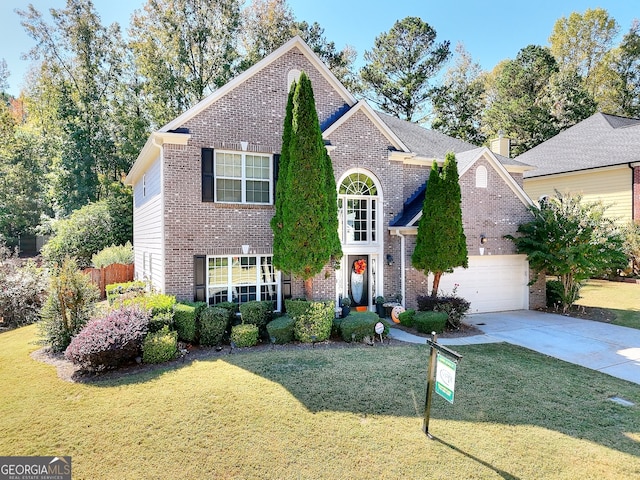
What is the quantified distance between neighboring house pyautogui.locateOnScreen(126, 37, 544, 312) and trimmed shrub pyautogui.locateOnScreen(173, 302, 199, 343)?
128cm

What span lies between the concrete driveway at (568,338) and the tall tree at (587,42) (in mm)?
31806

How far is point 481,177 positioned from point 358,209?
4825mm

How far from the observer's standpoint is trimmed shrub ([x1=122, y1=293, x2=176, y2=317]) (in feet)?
29.2

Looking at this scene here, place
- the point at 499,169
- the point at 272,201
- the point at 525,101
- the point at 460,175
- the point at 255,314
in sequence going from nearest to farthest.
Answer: the point at 255,314 → the point at 272,201 → the point at 460,175 → the point at 499,169 → the point at 525,101

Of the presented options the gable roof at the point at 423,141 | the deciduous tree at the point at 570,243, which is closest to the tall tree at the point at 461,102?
the gable roof at the point at 423,141

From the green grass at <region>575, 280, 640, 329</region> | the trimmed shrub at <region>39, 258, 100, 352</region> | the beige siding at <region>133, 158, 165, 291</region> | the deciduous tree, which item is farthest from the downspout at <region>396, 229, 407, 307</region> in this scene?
the trimmed shrub at <region>39, 258, 100, 352</region>

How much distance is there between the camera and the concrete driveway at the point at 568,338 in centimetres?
830

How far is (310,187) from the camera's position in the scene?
9.77 m

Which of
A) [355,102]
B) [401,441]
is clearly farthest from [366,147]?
[401,441]

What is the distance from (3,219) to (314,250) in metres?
29.4

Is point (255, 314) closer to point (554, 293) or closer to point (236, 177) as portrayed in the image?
point (236, 177)

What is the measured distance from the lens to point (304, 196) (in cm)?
974

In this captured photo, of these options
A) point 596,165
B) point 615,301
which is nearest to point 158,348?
point 615,301

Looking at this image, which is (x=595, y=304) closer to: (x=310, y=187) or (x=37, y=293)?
(x=310, y=187)
